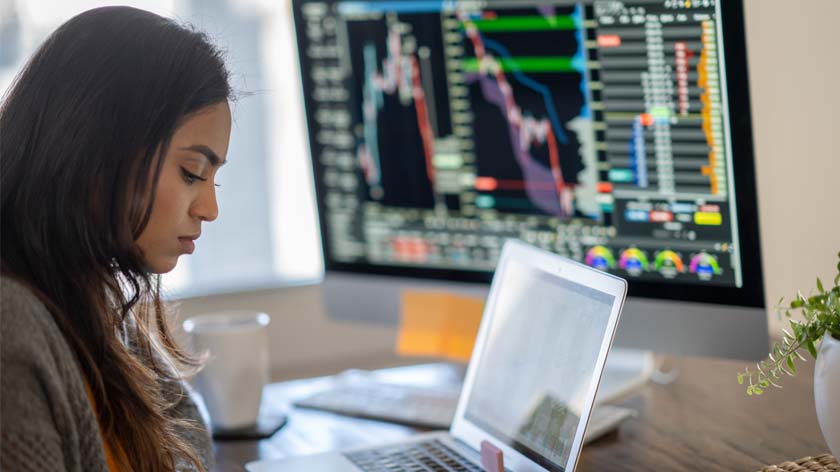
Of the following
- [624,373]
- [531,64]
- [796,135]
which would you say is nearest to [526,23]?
[531,64]

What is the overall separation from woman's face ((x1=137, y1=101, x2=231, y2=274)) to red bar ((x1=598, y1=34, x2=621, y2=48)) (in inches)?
18.4

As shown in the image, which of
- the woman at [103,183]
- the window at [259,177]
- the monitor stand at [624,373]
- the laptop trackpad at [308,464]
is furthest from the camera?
the window at [259,177]

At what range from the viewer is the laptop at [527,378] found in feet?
3.17

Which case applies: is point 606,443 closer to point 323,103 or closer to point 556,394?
point 556,394

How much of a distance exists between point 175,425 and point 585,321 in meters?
0.45

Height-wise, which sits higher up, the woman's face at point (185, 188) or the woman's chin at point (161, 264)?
the woman's face at point (185, 188)

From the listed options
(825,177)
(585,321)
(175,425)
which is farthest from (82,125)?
(825,177)

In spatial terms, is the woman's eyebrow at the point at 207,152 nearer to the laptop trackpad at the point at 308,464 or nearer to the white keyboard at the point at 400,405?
the laptop trackpad at the point at 308,464

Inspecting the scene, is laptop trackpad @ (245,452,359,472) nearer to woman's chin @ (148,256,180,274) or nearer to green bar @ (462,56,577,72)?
woman's chin @ (148,256,180,274)

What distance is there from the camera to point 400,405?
132cm

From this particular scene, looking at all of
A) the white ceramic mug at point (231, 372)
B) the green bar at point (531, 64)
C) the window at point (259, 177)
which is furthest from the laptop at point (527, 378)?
the window at point (259, 177)

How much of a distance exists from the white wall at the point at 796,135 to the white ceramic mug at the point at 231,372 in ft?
2.04

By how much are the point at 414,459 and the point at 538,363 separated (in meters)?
0.17

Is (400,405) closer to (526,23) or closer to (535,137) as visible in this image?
(535,137)
